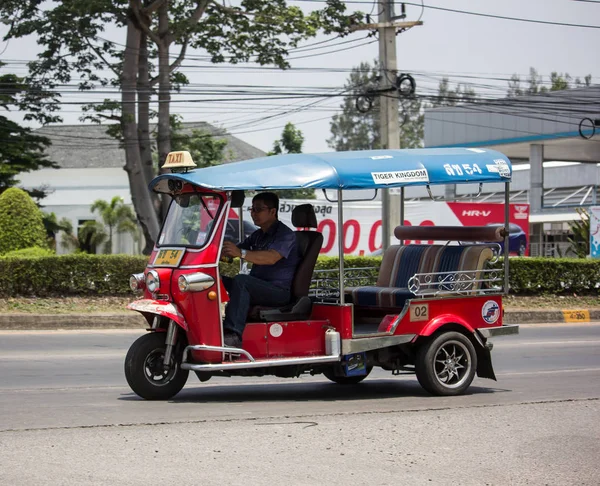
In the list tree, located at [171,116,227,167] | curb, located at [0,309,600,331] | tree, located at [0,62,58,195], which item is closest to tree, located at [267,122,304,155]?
Result: tree, located at [171,116,227,167]

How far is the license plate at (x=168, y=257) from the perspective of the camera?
29.0 ft

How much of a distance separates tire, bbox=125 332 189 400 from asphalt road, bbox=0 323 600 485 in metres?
0.16

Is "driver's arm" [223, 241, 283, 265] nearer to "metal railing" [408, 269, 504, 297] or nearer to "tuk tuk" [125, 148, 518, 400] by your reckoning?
"tuk tuk" [125, 148, 518, 400]

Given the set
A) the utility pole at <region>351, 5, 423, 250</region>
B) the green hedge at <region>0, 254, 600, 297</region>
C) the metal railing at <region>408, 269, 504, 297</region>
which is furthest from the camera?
the utility pole at <region>351, 5, 423, 250</region>

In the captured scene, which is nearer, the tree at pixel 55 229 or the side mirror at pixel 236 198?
the side mirror at pixel 236 198

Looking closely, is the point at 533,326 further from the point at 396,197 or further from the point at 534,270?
the point at 396,197

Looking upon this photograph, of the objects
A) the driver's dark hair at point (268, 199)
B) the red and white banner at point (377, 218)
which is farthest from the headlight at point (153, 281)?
the red and white banner at point (377, 218)

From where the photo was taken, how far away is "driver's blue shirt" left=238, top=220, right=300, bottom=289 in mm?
9250

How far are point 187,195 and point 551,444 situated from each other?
4.04 meters

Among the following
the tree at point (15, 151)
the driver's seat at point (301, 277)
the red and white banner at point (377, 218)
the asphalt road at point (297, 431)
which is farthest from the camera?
the tree at point (15, 151)

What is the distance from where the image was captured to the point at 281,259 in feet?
30.5

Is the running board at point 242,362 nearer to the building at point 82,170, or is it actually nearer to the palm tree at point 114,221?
the palm tree at point 114,221

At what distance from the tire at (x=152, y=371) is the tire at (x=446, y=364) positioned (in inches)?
93.0

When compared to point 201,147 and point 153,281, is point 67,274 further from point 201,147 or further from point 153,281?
point 201,147
